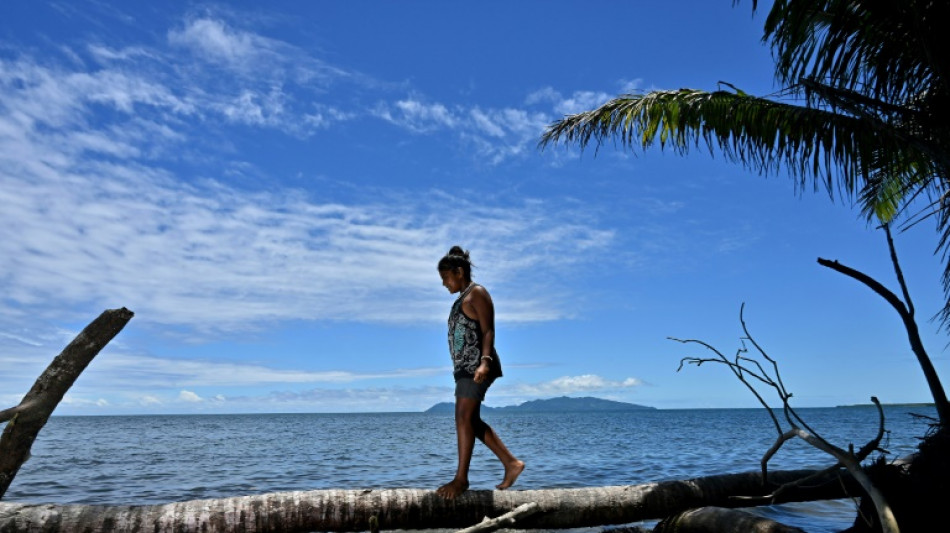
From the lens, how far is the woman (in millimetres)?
5309

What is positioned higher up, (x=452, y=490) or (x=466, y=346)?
(x=466, y=346)

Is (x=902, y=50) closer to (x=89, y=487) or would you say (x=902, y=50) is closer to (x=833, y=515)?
(x=833, y=515)

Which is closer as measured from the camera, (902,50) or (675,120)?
(902,50)

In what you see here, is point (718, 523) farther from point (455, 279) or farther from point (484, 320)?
point (455, 279)

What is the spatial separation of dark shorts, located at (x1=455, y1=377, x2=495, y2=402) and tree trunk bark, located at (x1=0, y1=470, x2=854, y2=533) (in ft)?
2.41

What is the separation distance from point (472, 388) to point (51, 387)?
2807 millimetres

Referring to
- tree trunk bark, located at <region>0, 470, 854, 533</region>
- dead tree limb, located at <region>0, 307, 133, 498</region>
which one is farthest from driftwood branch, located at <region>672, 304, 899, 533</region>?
dead tree limb, located at <region>0, 307, 133, 498</region>

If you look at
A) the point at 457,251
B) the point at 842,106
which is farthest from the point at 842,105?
the point at 457,251

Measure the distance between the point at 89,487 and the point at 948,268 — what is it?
15.7 m

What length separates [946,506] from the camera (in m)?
4.48

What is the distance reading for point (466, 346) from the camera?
17.9 ft

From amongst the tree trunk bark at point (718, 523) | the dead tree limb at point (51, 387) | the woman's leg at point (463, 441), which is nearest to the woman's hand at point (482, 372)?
the woman's leg at point (463, 441)

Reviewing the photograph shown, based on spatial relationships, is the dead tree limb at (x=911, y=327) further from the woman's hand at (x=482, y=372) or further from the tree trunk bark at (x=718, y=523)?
the woman's hand at (x=482, y=372)

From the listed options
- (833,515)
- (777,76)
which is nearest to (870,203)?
(777,76)
